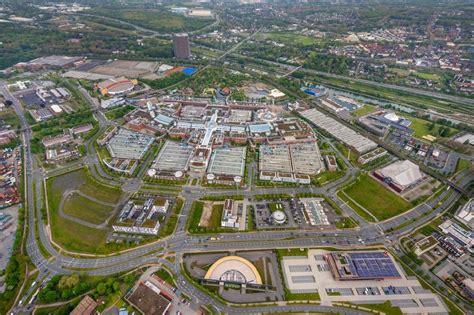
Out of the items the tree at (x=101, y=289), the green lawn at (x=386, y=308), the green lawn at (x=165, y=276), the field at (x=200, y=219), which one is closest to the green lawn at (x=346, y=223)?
the green lawn at (x=386, y=308)

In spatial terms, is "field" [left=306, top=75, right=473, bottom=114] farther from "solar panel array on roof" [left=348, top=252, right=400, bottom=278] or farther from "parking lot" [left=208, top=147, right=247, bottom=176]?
"solar panel array on roof" [left=348, top=252, right=400, bottom=278]

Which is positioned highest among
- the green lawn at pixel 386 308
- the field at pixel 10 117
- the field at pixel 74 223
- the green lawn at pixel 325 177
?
→ the field at pixel 10 117

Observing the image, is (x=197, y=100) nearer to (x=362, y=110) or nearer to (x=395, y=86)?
(x=362, y=110)

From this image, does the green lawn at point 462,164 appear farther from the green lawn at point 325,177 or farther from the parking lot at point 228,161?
the parking lot at point 228,161

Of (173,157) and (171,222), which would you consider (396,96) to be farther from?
(171,222)

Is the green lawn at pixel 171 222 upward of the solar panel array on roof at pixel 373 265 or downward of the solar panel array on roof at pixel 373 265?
upward

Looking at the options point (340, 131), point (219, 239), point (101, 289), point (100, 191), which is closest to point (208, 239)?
point (219, 239)
